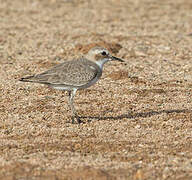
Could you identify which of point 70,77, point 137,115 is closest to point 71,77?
point 70,77

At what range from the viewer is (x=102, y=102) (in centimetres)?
962

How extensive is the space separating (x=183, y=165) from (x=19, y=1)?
568 inches

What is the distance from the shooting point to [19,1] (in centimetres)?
1998

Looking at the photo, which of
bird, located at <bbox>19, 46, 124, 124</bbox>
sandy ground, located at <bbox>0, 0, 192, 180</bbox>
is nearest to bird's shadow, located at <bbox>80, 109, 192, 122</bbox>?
sandy ground, located at <bbox>0, 0, 192, 180</bbox>

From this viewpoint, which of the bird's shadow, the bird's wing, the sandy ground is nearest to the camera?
the sandy ground

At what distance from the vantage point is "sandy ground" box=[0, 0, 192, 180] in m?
6.81

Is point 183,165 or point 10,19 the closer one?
point 183,165

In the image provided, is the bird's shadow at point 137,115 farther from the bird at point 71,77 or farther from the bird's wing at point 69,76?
the bird's wing at point 69,76

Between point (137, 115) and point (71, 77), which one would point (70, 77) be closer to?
point (71, 77)

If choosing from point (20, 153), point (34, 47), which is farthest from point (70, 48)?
point (20, 153)

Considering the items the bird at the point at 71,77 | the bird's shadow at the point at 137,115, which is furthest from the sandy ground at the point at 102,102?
the bird at the point at 71,77

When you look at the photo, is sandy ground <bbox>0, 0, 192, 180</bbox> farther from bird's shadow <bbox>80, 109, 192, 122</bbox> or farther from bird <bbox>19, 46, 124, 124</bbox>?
bird <bbox>19, 46, 124, 124</bbox>

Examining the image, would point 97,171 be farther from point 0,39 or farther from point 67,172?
point 0,39

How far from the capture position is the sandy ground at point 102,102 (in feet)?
22.3
